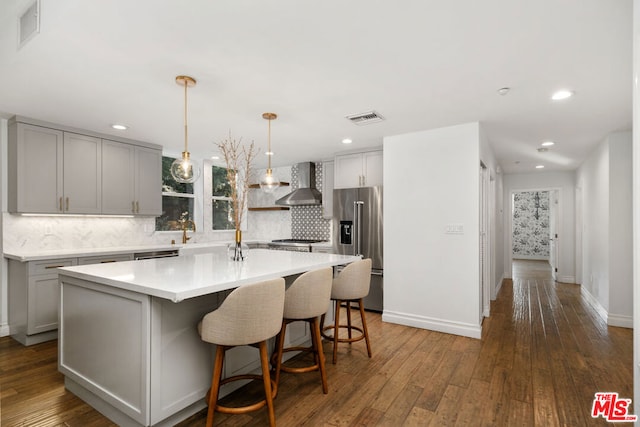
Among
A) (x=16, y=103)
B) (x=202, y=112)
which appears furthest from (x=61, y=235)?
(x=202, y=112)

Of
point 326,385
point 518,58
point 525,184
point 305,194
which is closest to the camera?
point 518,58

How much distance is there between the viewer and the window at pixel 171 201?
5367mm

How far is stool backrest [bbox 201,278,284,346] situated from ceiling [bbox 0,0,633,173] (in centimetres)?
149

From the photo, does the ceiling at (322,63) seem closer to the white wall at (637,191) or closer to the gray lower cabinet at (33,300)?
the white wall at (637,191)

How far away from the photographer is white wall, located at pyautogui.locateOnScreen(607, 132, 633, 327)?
3.96 metres

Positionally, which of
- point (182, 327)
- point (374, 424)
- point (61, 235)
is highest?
point (61, 235)

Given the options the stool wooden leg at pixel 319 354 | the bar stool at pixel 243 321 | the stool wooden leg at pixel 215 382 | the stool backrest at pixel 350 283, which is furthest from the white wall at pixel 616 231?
the stool wooden leg at pixel 215 382

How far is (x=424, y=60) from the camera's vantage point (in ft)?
7.34

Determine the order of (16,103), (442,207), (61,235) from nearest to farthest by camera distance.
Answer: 1. (16,103)
2. (442,207)
3. (61,235)

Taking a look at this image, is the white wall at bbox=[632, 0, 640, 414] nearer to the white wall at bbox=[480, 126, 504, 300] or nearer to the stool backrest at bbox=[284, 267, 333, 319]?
the stool backrest at bbox=[284, 267, 333, 319]

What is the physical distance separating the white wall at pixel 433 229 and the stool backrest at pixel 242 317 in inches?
97.8

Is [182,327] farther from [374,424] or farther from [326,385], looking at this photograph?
[374,424]

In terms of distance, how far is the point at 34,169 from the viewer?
3.56 m

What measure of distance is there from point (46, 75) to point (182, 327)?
7.15 feet
